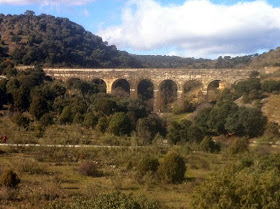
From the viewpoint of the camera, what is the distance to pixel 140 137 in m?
15.2

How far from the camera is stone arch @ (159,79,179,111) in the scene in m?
32.5

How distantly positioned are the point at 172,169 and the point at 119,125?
5.74 metres

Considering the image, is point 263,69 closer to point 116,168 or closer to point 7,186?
point 116,168

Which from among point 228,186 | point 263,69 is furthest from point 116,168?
point 263,69

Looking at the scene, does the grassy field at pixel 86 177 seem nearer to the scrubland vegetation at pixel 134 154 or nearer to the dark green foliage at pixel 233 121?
the scrubland vegetation at pixel 134 154

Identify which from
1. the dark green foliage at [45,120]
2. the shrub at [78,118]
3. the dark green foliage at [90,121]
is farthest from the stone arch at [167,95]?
the dark green foliage at [45,120]

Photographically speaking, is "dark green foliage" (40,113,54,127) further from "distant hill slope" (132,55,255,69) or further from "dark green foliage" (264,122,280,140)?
"distant hill slope" (132,55,255,69)

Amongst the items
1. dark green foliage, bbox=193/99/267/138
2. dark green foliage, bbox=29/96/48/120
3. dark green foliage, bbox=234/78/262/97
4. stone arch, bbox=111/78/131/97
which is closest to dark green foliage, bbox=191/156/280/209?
dark green foliage, bbox=29/96/48/120

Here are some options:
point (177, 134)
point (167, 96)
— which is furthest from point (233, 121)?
point (167, 96)

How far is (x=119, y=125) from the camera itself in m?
15.4

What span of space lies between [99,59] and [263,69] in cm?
2377

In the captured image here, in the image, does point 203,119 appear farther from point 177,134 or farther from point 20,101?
point 20,101

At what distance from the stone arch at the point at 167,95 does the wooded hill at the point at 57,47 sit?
829 cm

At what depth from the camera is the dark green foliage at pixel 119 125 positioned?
15195mm
